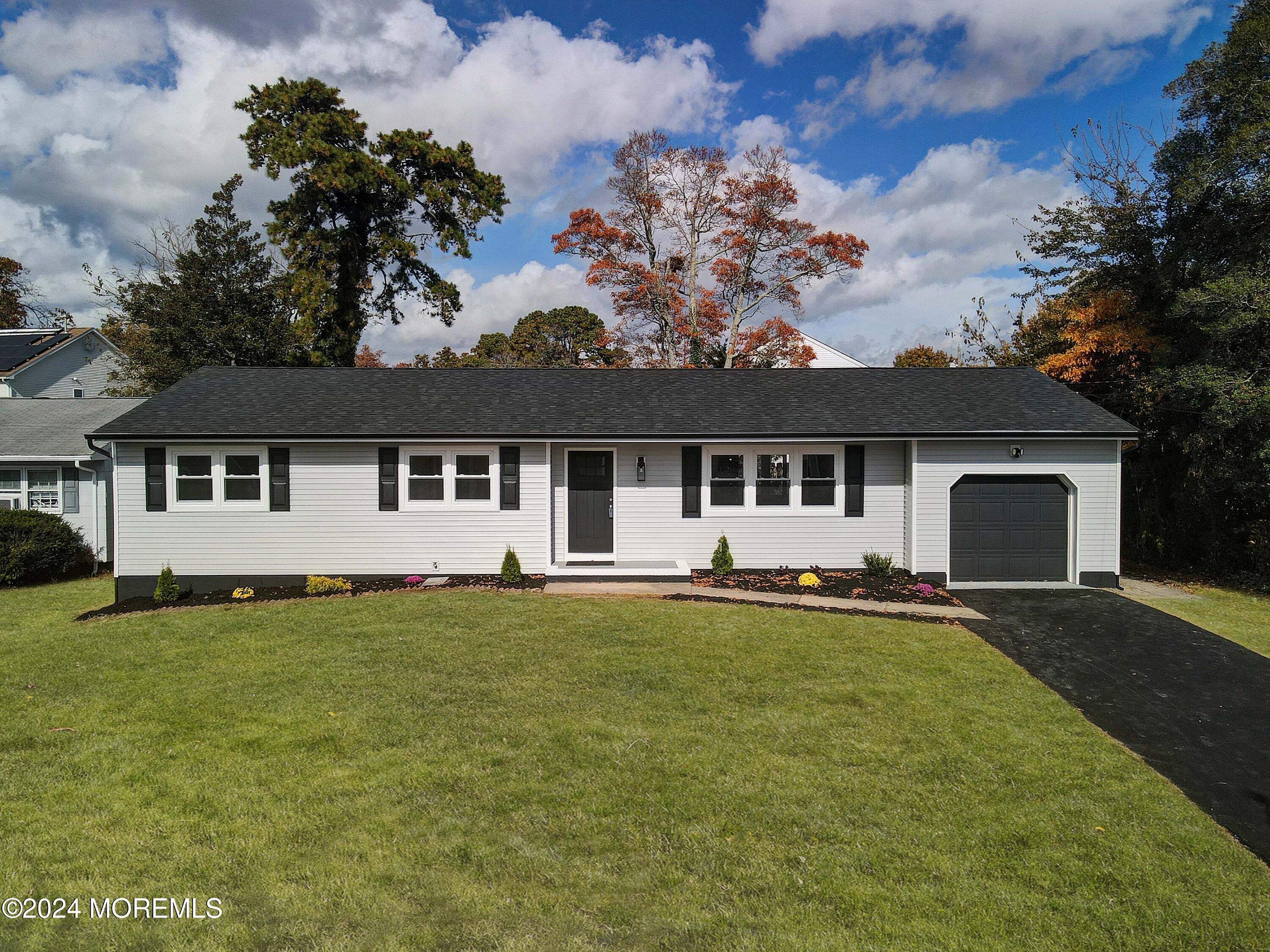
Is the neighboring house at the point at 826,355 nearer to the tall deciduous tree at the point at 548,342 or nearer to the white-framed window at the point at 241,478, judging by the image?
the tall deciduous tree at the point at 548,342

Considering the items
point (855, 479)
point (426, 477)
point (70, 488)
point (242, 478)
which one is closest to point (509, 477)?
point (426, 477)

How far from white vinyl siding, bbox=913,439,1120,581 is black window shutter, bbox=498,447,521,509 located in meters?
7.78

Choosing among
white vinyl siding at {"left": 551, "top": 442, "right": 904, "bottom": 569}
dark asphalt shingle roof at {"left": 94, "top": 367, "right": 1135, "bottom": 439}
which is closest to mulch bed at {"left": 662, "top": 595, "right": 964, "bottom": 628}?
white vinyl siding at {"left": 551, "top": 442, "right": 904, "bottom": 569}

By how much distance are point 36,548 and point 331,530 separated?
297 inches

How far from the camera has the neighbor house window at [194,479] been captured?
1252cm

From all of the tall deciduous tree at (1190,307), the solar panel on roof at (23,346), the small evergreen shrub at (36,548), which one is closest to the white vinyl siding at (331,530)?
the small evergreen shrub at (36,548)

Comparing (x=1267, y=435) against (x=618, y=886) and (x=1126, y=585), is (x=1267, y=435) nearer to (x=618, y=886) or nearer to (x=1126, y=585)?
(x=1126, y=585)

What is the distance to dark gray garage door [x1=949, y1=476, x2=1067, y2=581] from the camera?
1258cm

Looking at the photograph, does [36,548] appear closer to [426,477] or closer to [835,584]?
[426,477]

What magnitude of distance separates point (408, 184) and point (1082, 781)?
25028 millimetres

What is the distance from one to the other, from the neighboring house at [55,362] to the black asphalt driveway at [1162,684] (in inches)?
1164

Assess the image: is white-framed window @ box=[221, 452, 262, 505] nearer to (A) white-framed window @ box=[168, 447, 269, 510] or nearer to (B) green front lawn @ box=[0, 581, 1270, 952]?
(A) white-framed window @ box=[168, 447, 269, 510]

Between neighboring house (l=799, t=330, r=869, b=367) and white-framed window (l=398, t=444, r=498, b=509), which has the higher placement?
neighboring house (l=799, t=330, r=869, b=367)

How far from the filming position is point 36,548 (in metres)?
14.2
